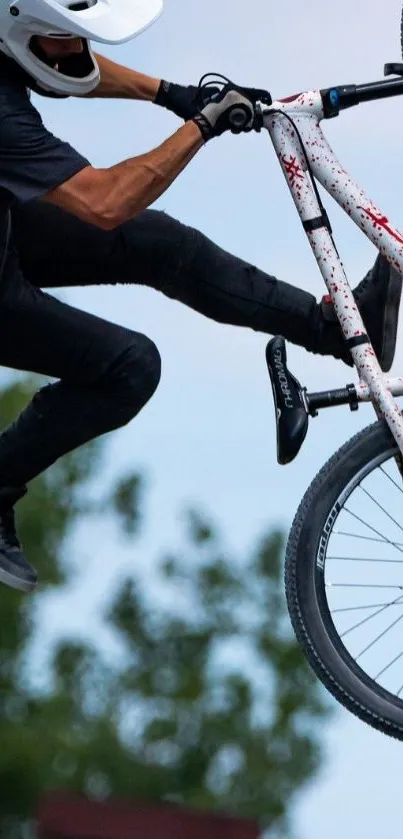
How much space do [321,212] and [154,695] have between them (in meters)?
34.9

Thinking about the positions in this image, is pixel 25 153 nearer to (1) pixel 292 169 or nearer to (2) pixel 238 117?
(2) pixel 238 117

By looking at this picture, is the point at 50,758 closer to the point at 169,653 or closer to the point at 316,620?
the point at 169,653

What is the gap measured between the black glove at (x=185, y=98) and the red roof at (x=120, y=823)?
2456 mm

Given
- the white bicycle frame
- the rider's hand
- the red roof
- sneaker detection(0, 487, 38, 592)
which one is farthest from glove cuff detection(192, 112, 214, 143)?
the red roof

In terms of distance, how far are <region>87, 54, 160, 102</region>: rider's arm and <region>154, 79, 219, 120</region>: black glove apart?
0.75 feet

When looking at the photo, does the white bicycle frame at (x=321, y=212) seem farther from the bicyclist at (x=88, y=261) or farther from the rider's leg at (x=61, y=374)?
the rider's leg at (x=61, y=374)

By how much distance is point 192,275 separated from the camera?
7.20 m

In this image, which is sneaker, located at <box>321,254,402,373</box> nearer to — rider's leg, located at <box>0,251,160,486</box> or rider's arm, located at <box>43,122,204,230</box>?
rider's leg, located at <box>0,251,160,486</box>

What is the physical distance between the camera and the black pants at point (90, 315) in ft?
23.1

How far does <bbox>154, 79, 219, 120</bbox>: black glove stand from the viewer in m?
6.97

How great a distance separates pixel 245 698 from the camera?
1652 inches

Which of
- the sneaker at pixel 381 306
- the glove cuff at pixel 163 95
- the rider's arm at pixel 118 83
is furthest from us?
the rider's arm at pixel 118 83

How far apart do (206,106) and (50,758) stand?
29923mm

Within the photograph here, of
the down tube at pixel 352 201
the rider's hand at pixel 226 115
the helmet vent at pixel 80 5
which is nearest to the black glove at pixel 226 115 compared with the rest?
the rider's hand at pixel 226 115
